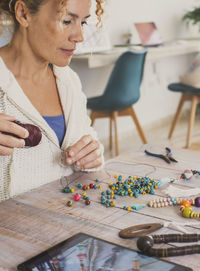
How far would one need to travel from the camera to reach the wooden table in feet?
2.65

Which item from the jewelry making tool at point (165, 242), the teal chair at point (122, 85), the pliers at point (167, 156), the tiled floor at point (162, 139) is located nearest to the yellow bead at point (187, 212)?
the jewelry making tool at point (165, 242)

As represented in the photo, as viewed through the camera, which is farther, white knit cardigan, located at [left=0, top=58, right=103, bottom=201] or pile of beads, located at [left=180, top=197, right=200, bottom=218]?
white knit cardigan, located at [left=0, top=58, right=103, bottom=201]

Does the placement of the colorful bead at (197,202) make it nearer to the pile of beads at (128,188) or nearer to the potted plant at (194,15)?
the pile of beads at (128,188)

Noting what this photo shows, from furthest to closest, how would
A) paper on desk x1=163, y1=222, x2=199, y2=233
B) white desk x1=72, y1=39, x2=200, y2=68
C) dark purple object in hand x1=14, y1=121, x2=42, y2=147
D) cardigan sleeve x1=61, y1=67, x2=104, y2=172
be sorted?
1. white desk x1=72, y1=39, x2=200, y2=68
2. cardigan sleeve x1=61, y1=67, x2=104, y2=172
3. dark purple object in hand x1=14, y1=121, x2=42, y2=147
4. paper on desk x1=163, y1=222, x2=199, y2=233

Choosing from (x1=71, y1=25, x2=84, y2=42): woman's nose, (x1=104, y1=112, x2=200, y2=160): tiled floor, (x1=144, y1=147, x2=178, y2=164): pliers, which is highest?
(x1=71, y1=25, x2=84, y2=42): woman's nose

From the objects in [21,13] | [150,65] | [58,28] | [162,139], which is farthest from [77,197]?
[150,65]

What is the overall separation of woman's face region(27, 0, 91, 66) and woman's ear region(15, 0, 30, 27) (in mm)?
15

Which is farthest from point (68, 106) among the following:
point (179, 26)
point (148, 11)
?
point (179, 26)

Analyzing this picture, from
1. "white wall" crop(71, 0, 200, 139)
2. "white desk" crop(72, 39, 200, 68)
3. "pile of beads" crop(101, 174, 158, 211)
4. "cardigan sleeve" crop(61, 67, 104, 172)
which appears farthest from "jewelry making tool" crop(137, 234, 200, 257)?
"white wall" crop(71, 0, 200, 139)

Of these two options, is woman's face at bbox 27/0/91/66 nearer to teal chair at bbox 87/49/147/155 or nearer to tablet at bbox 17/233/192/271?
tablet at bbox 17/233/192/271

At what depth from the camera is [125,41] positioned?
4.23 m

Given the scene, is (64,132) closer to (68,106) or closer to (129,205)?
(68,106)

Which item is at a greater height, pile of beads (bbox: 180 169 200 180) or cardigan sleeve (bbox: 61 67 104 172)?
cardigan sleeve (bbox: 61 67 104 172)

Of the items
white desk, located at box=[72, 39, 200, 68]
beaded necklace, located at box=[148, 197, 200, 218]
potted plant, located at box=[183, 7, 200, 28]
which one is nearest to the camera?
beaded necklace, located at box=[148, 197, 200, 218]
